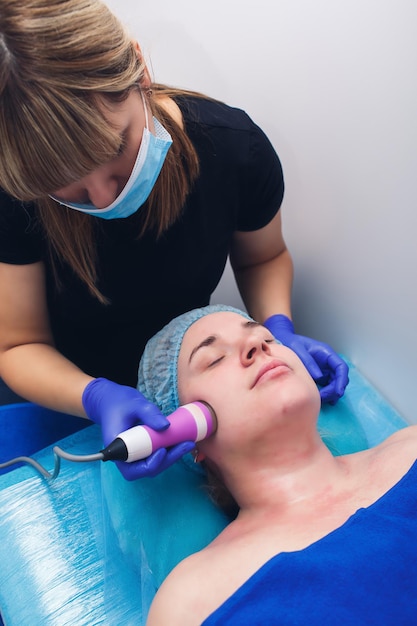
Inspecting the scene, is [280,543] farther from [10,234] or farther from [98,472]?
[10,234]

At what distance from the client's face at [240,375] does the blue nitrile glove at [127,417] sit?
10 cm

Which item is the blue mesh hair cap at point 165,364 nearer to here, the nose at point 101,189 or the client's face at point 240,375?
the client's face at point 240,375

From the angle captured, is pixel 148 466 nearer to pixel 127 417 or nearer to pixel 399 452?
pixel 127 417

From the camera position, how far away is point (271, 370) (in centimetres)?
107

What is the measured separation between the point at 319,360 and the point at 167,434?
1.69ft

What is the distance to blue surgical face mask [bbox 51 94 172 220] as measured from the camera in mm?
957

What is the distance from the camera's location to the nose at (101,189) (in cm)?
91

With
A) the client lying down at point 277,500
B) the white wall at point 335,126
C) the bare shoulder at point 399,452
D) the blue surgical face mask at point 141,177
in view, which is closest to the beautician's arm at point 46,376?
the client lying down at point 277,500

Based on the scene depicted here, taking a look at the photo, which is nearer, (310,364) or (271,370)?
(271,370)

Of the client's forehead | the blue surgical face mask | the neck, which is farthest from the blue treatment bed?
the blue surgical face mask

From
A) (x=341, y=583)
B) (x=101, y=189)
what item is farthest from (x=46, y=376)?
(x=341, y=583)

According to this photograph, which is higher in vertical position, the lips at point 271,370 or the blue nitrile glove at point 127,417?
the lips at point 271,370

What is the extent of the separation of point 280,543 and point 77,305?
0.64 metres

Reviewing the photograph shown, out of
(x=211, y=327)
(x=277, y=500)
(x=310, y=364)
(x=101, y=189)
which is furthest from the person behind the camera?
(x=310, y=364)
